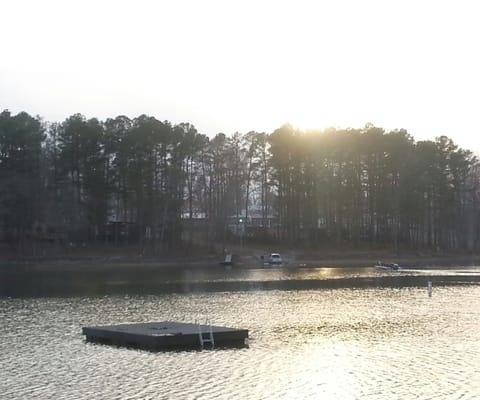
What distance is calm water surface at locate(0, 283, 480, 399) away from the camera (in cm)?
2502

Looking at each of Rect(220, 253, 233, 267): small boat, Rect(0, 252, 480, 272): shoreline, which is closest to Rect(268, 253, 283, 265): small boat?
Rect(0, 252, 480, 272): shoreline

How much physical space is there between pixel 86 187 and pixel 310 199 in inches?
1372

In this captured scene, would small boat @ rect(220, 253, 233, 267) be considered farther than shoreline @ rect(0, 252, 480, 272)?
Yes

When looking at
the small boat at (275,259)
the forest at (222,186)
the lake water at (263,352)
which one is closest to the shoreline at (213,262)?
the small boat at (275,259)

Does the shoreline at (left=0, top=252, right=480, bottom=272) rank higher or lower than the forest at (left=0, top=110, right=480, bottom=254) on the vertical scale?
lower

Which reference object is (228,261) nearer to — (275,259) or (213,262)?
(213,262)

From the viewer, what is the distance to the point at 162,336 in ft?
109

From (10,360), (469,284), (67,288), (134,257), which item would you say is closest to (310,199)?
(134,257)

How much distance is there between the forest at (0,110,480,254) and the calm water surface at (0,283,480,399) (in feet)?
172

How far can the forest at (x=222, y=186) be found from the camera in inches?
4063

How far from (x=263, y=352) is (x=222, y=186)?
90.0 m

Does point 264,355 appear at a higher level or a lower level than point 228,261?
lower

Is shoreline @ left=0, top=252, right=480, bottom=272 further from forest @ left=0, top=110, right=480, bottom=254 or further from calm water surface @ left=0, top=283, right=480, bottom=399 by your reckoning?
calm water surface @ left=0, top=283, right=480, bottom=399

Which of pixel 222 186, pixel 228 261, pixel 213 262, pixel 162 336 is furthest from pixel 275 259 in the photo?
pixel 162 336
